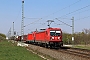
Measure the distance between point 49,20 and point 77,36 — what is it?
28499mm

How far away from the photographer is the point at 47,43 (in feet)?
131

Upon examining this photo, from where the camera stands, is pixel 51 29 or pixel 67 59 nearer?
pixel 67 59

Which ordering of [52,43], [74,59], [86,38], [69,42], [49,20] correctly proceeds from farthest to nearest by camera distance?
[69,42], [86,38], [49,20], [52,43], [74,59]

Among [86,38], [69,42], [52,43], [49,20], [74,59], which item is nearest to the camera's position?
[74,59]

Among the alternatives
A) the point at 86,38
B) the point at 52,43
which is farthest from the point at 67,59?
the point at 86,38

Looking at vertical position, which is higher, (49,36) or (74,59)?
(49,36)

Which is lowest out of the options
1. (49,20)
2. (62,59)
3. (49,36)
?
(62,59)

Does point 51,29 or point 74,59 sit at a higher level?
point 51,29

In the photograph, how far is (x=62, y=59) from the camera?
1984 cm

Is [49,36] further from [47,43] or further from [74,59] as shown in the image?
[74,59]

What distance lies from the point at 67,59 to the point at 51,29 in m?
20.4

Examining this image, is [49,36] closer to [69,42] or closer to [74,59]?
[74,59]

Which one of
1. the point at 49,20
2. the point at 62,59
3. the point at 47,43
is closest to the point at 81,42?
the point at 49,20

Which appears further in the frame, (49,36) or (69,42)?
(69,42)
